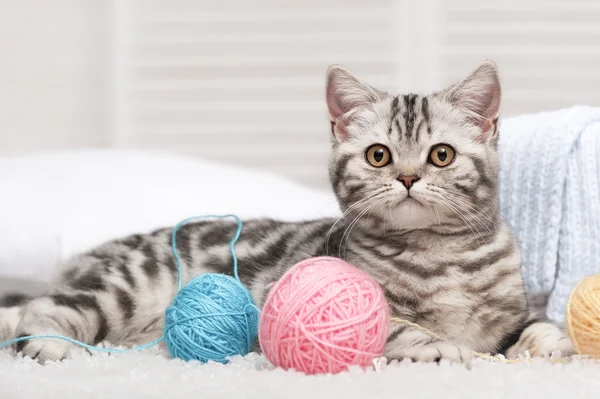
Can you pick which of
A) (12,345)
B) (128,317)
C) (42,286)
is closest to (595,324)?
→ (128,317)

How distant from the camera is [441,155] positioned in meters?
1.35

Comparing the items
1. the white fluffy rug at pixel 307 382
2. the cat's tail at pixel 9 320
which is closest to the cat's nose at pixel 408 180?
the white fluffy rug at pixel 307 382

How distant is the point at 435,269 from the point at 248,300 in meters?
0.36

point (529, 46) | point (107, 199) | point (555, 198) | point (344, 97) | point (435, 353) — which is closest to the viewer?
point (435, 353)

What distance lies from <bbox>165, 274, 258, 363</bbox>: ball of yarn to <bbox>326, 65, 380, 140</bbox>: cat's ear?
0.41 meters

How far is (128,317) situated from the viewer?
1.59 metres

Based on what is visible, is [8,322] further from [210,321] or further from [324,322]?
[324,322]

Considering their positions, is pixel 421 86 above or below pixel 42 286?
above

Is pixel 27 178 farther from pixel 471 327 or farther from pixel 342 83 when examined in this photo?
pixel 471 327

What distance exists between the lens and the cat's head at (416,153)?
133 centimetres

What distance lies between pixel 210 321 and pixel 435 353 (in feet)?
1.34

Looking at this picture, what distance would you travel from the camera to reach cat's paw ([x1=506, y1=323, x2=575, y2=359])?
1349 mm

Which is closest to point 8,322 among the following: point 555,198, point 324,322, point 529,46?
point 324,322

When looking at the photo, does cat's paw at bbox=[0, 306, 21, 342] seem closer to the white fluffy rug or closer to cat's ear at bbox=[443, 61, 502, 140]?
the white fluffy rug
